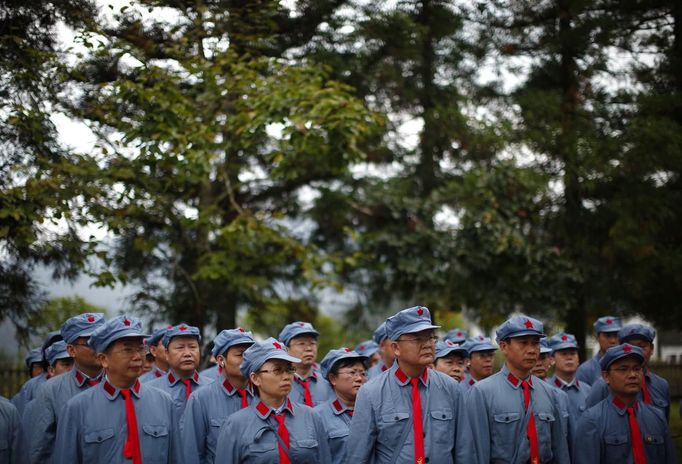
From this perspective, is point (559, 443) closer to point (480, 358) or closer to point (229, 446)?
point (229, 446)

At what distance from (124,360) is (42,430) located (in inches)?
40.1

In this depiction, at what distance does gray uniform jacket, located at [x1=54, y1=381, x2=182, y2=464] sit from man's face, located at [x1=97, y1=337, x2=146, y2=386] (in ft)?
0.30

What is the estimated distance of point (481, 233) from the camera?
18031mm

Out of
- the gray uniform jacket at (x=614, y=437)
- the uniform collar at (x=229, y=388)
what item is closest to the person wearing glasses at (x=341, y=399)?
the uniform collar at (x=229, y=388)

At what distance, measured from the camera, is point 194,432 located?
7.65m

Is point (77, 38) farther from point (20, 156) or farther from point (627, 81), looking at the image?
point (627, 81)

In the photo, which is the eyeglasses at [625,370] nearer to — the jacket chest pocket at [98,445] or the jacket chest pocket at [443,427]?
the jacket chest pocket at [443,427]

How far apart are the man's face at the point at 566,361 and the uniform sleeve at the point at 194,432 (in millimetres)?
4699

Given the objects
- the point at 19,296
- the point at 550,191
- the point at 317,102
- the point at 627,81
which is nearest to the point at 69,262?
the point at 19,296

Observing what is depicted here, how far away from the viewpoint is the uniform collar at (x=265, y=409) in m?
6.25

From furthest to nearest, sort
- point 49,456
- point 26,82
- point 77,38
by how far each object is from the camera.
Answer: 1. point 77,38
2. point 26,82
3. point 49,456

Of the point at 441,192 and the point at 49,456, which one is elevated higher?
the point at 441,192

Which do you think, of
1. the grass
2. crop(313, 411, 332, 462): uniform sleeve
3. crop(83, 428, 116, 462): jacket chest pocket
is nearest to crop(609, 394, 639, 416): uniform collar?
crop(313, 411, 332, 462): uniform sleeve

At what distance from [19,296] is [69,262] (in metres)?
1.01
